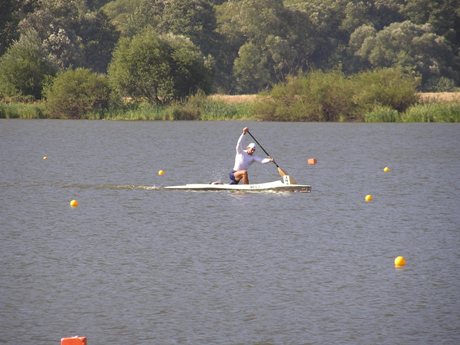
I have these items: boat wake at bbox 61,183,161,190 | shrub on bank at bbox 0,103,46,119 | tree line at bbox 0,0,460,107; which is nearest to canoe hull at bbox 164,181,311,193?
boat wake at bbox 61,183,161,190

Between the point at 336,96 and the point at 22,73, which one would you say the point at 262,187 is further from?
the point at 22,73

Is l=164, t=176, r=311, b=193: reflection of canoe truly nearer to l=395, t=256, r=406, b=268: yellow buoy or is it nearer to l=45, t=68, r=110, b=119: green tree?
l=395, t=256, r=406, b=268: yellow buoy

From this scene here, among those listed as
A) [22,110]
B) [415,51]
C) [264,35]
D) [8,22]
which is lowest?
[22,110]

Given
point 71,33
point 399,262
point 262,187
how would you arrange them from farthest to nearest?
point 71,33
point 262,187
point 399,262

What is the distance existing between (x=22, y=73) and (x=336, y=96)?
2759 centimetres

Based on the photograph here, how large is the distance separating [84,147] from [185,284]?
133ft

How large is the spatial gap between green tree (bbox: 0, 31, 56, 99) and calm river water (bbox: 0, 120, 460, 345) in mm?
47050

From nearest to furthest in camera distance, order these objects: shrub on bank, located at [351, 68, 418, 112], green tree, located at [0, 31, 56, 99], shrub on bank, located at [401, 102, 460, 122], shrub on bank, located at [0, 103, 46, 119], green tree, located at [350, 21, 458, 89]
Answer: shrub on bank, located at [401, 102, 460, 122]
shrub on bank, located at [351, 68, 418, 112]
shrub on bank, located at [0, 103, 46, 119]
green tree, located at [0, 31, 56, 99]
green tree, located at [350, 21, 458, 89]

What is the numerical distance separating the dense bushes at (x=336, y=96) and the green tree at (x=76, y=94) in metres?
13.6

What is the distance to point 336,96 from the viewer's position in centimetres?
8375

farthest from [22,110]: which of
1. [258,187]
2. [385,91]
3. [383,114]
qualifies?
[258,187]

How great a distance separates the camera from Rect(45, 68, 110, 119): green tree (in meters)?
89.7

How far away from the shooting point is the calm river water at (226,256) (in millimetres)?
16688

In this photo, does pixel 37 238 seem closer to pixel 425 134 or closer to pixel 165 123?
pixel 425 134
